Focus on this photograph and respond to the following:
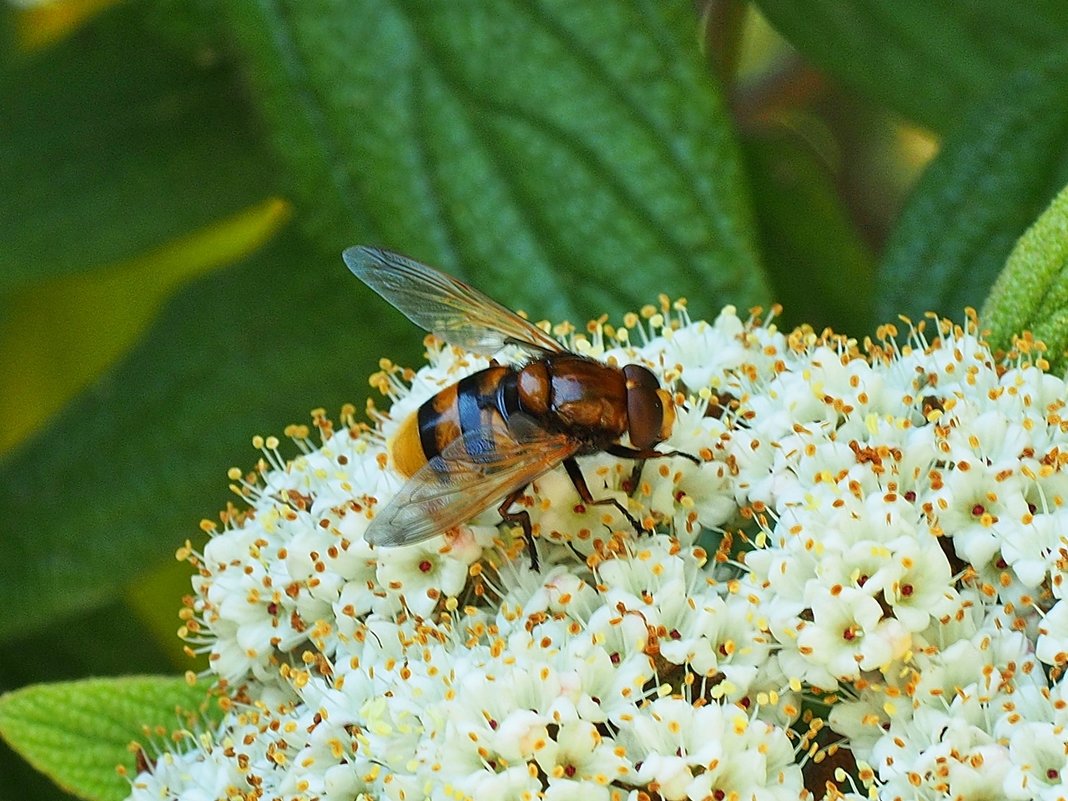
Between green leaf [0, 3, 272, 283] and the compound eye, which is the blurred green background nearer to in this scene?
green leaf [0, 3, 272, 283]

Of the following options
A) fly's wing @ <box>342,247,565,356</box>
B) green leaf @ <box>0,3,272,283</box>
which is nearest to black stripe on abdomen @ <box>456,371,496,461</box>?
fly's wing @ <box>342,247,565,356</box>

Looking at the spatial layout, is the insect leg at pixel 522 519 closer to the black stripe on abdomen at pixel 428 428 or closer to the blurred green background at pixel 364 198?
the black stripe on abdomen at pixel 428 428

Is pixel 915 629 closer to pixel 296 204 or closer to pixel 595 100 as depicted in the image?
pixel 595 100

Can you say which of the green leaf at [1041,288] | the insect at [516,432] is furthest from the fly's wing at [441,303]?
the green leaf at [1041,288]

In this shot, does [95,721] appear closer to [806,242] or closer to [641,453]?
[641,453]

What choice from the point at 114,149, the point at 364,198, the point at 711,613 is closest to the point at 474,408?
the point at 711,613

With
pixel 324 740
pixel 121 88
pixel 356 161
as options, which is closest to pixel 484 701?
pixel 324 740
